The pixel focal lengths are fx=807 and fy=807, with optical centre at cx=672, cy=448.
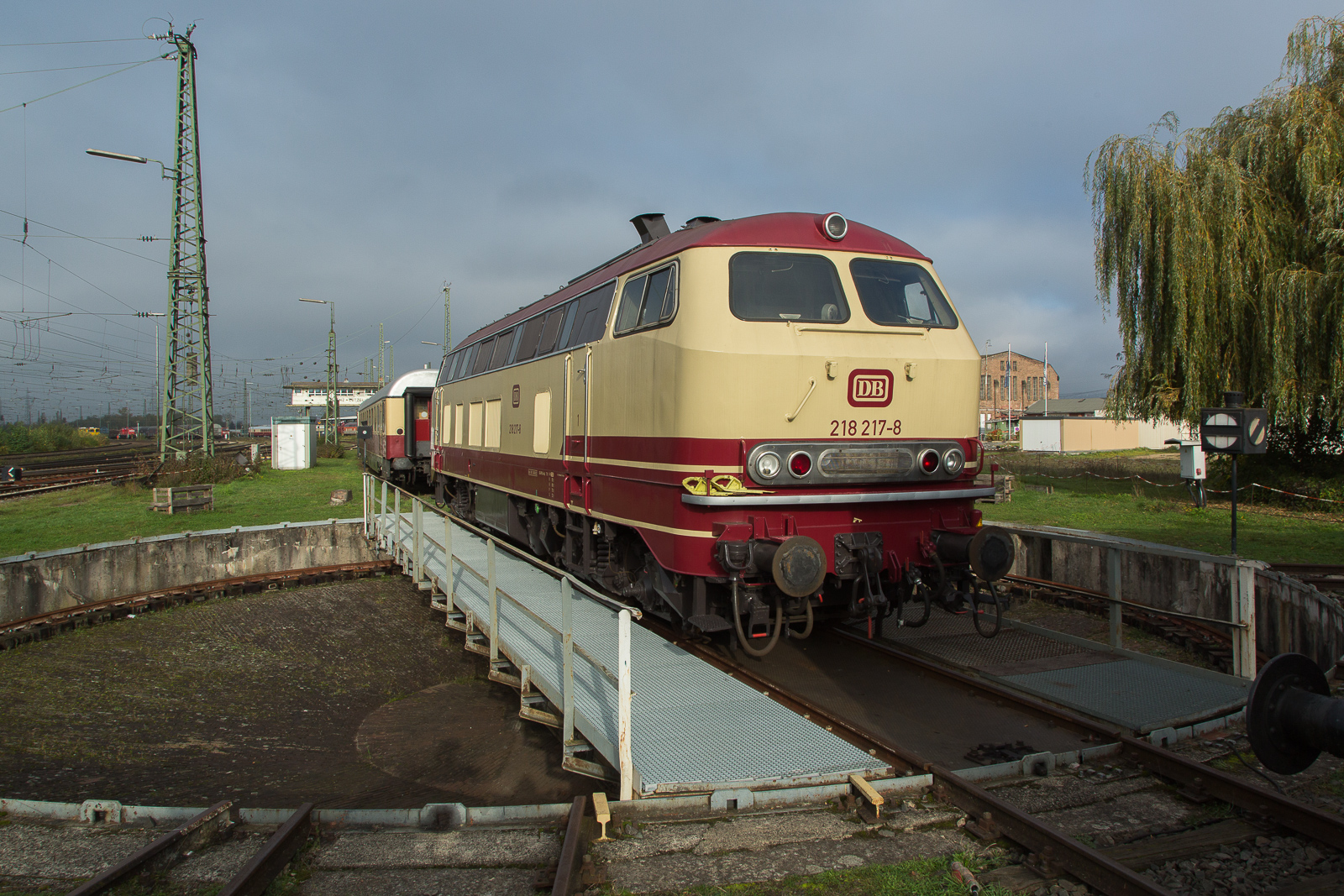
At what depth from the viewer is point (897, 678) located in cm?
702

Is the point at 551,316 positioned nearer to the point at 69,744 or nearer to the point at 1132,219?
the point at 69,744

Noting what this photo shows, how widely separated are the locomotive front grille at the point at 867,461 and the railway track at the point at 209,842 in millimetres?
4160

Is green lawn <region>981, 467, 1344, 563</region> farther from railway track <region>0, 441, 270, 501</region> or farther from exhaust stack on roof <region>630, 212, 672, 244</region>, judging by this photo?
railway track <region>0, 441, 270, 501</region>

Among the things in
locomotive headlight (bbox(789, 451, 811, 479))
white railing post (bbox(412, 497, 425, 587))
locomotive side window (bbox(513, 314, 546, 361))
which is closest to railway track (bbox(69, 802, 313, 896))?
locomotive headlight (bbox(789, 451, 811, 479))

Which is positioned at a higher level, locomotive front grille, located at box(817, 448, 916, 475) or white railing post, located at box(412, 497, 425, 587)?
locomotive front grille, located at box(817, 448, 916, 475)

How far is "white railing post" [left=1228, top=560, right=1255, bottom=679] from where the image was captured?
6.37 metres

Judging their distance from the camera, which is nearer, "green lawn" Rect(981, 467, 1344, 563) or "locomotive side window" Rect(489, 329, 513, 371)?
"locomotive side window" Rect(489, 329, 513, 371)

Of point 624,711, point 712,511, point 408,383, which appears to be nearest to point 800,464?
point 712,511

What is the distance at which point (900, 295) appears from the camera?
6977 mm

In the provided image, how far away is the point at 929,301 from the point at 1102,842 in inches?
174

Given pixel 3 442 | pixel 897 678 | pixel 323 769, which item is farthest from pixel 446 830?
pixel 3 442

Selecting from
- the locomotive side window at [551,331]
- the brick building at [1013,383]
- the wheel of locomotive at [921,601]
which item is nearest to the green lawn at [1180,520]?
the wheel of locomotive at [921,601]

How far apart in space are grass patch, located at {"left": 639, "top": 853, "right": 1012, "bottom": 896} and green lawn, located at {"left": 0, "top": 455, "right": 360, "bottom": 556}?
14056 millimetres

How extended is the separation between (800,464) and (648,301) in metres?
1.95
